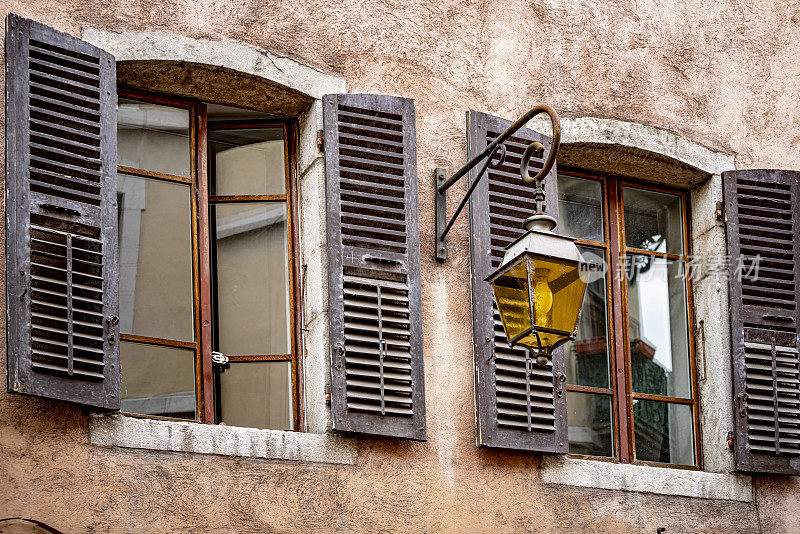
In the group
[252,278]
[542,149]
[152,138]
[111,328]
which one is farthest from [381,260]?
[111,328]

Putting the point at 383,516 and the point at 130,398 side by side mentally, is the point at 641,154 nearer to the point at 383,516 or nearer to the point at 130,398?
the point at 383,516

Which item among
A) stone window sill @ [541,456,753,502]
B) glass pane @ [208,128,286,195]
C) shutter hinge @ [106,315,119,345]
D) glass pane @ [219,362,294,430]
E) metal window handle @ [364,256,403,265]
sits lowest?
stone window sill @ [541,456,753,502]

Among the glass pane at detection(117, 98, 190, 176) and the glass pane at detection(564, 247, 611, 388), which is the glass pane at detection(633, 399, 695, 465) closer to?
the glass pane at detection(564, 247, 611, 388)

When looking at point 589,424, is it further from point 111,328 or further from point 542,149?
point 111,328

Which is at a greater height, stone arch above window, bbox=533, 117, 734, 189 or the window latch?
stone arch above window, bbox=533, 117, 734, 189

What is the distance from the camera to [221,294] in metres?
7.45

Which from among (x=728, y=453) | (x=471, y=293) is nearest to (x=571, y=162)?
(x=471, y=293)

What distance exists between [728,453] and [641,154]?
1.57 metres

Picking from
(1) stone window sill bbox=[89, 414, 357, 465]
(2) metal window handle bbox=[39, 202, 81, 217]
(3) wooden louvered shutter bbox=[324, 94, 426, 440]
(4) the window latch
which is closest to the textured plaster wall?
(1) stone window sill bbox=[89, 414, 357, 465]

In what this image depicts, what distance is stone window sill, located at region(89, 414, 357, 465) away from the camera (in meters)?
6.59

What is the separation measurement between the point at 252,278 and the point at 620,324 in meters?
1.93

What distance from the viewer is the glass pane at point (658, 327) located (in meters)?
8.16

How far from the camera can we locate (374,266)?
7277 millimetres

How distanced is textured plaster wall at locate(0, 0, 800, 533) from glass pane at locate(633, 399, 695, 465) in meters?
0.38
